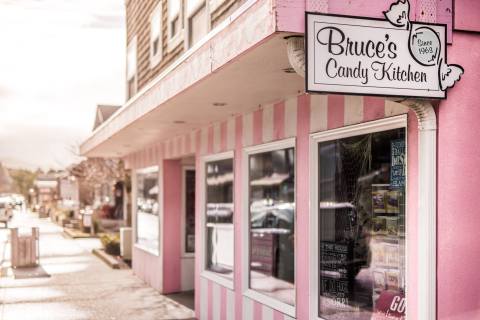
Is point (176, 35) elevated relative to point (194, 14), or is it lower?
lower

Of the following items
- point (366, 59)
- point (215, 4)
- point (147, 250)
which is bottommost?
point (147, 250)

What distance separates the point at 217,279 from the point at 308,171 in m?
3.06

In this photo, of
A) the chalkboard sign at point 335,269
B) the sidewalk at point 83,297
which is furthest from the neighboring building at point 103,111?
the chalkboard sign at point 335,269

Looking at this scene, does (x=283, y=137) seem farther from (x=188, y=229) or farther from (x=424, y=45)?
(x=188, y=229)

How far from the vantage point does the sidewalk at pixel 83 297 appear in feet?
32.8

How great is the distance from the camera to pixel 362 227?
17.5 ft

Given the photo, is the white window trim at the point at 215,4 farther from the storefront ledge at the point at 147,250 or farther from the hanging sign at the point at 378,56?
the storefront ledge at the point at 147,250

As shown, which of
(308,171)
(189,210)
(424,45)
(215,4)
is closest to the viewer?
(424,45)

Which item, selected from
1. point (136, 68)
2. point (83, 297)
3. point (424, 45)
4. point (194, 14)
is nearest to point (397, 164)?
point (424, 45)

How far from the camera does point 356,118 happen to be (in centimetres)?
513

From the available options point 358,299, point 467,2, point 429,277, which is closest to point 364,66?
point 467,2

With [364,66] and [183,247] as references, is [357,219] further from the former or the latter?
[183,247]

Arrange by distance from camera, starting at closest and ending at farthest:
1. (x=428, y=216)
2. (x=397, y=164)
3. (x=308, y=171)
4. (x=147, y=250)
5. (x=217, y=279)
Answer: (x=428, y=216), (x=397, y=164), (x=308, y=171), (x=217, y=279), (x=147, y=250)

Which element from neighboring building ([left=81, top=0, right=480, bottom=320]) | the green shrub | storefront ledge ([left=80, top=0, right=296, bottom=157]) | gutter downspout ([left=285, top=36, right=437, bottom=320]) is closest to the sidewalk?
the green shrub
